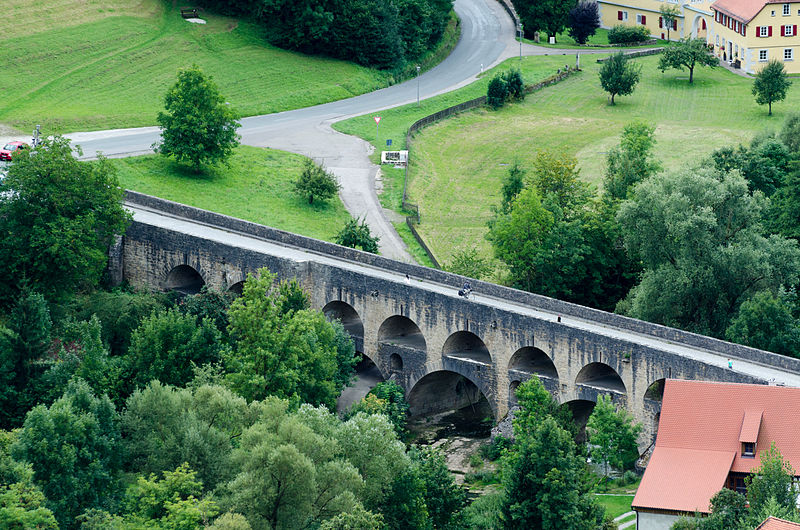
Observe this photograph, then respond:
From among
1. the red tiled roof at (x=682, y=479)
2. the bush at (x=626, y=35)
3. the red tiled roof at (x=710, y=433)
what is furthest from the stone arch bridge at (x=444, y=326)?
the bush at (x=626, y=35)

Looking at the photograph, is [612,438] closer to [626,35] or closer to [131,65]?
[131,65]

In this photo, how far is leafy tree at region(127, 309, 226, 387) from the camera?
299 ft

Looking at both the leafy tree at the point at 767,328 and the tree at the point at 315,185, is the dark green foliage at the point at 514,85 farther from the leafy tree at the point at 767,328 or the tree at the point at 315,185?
the leafy tree at the point at 767,328

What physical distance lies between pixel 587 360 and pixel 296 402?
54.6 ft

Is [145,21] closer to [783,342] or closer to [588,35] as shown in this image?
[588,35]

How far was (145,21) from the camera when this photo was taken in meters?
144

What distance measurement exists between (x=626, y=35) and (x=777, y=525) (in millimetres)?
103158

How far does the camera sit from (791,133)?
12069cm

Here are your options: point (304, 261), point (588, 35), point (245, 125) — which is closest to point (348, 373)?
point (304, 261)

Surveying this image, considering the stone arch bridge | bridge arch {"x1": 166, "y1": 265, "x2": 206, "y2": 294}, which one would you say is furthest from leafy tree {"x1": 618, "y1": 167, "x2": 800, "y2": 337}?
bridge arch {"x1": 166, "y1": 265, "x2": 206, "y2": 294}

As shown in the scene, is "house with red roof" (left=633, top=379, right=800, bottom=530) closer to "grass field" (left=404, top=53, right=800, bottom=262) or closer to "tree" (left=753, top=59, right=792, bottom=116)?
"grass field" (left=404, top=53, right=800, bottom=262)

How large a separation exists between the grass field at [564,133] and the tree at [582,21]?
11.3 metres

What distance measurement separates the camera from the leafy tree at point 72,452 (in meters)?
79.1

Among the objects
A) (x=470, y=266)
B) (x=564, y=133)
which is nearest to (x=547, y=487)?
(x=470, y=266)
